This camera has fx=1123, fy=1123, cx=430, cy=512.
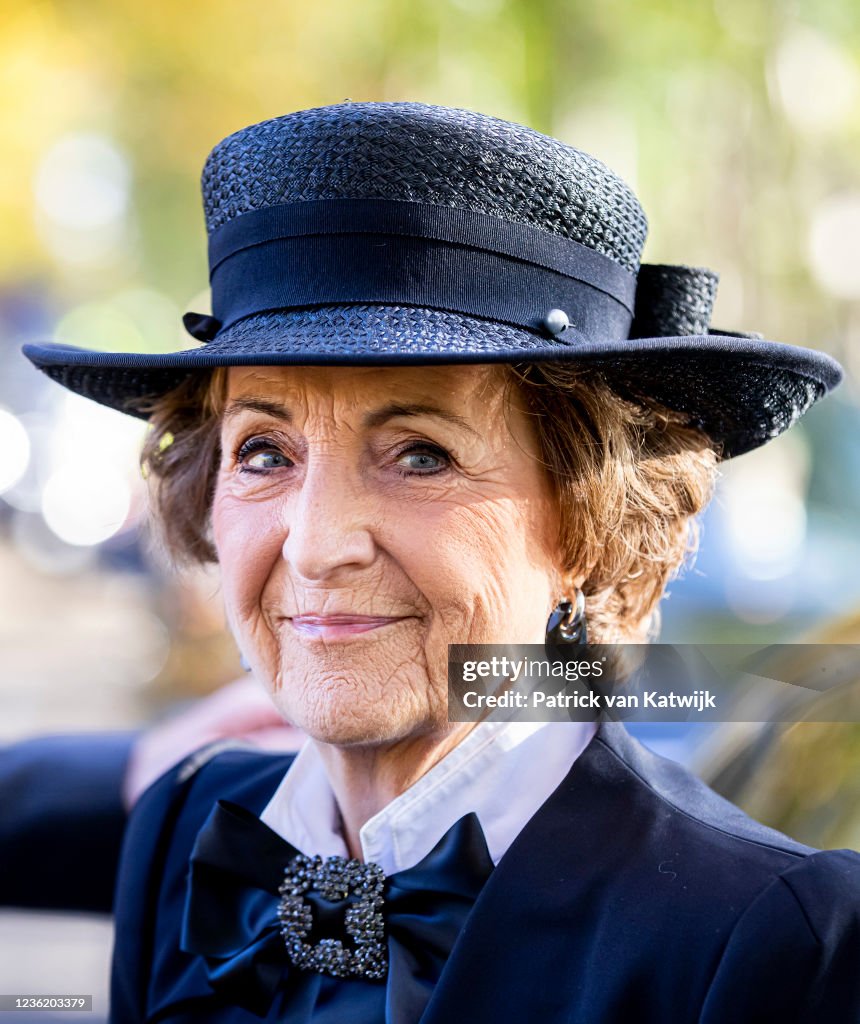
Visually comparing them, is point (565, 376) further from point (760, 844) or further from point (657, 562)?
point (760, 844)

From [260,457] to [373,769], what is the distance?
50 cm

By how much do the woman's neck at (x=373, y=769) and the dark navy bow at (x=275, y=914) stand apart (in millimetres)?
110

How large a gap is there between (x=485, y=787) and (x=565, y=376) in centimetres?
60

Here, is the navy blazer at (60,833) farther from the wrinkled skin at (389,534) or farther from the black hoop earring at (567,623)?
the black hoop earring at (567,623)

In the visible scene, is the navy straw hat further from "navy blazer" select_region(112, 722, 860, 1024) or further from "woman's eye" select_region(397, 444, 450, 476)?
"navy blazer" select_region(112, 722, 860, 1024)

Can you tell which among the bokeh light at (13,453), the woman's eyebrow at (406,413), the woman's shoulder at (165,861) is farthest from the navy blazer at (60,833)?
the bokeh light at (13,453)

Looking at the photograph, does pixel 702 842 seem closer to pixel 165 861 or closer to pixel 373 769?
pixel 373 769

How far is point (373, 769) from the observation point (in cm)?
171

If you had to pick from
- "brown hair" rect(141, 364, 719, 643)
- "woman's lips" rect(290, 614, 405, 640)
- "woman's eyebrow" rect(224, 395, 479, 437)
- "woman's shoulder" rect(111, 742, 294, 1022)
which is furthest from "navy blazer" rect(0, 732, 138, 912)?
"woman's eyebrow" rect(224, 395, 479, 437)

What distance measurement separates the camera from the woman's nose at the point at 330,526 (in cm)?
148

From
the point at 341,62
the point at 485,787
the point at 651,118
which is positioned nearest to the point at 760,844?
the point at 485,787

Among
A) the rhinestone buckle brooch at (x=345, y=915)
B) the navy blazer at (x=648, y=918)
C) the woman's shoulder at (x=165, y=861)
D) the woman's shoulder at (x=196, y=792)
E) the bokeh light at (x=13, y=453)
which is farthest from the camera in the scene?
the bokeh light at (x=13, y=453)

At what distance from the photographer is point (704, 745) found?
2.24 metres

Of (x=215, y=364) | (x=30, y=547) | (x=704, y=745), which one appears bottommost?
(x=704, y=745)
